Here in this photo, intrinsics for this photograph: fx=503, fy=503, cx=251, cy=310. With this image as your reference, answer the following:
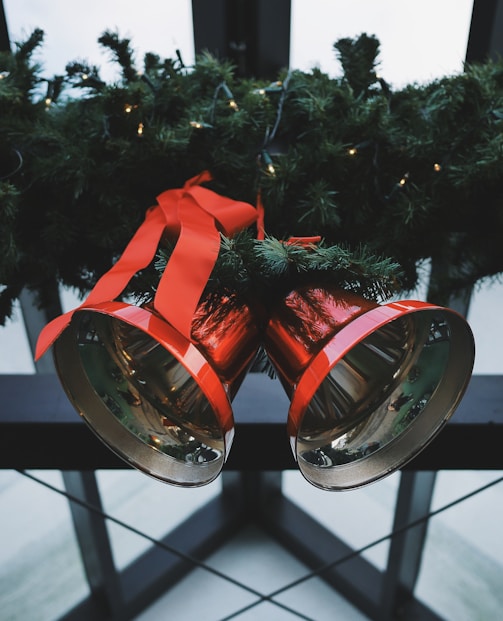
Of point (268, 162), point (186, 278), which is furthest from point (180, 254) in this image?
point (268, 162)

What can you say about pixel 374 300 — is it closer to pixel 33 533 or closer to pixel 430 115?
pixel 430 115

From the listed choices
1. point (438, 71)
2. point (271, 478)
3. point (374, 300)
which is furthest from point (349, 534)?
point (374, 300)

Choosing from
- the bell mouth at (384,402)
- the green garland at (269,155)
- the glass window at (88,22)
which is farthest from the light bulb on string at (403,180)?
the glass window at (88,22)

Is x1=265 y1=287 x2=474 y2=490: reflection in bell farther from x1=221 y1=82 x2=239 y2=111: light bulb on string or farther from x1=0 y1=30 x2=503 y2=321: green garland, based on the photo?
x1=221 y1=82 x2=239 y2=111: light bulb on string

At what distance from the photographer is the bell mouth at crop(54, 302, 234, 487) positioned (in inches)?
17.2

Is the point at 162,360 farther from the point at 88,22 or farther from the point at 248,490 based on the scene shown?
the point at 248,490

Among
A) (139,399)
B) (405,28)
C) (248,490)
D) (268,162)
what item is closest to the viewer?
(139,399)

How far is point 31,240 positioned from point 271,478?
1600 millimetres

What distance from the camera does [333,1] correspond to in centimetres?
93

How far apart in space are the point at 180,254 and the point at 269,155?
32 cm

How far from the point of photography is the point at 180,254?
386 mm

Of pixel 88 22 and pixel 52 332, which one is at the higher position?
pixel 88 22

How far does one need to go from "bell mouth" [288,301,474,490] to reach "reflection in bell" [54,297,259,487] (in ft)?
0.27

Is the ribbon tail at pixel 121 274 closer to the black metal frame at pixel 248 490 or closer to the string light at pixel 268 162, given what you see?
the string light at pixel 268 162
